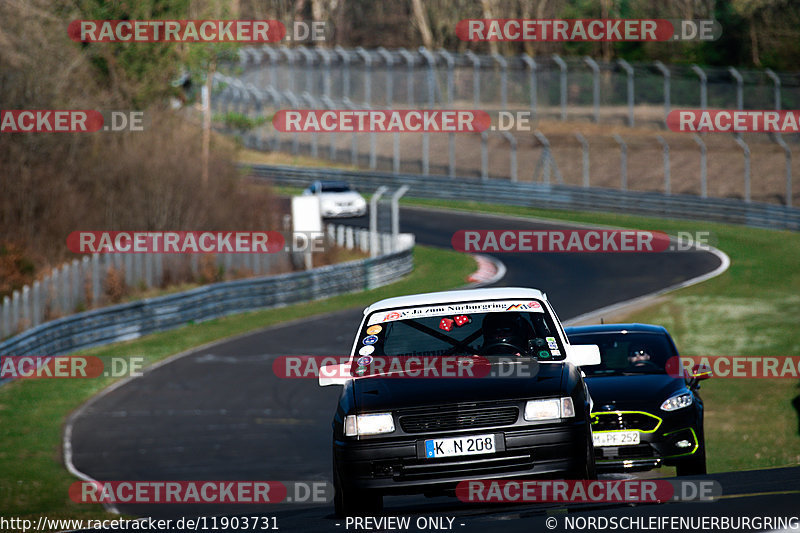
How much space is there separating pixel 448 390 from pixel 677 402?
11.3 ft

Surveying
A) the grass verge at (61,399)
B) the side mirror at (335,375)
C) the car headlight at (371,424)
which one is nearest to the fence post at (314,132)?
the grass verge at (61,399)

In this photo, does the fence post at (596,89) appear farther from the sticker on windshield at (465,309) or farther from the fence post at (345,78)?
the sticker on windshield at (465,309)

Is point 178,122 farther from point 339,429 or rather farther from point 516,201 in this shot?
point 339,429

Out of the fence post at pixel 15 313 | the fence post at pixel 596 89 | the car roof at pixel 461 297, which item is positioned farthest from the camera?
the fence post at pixel 596 89

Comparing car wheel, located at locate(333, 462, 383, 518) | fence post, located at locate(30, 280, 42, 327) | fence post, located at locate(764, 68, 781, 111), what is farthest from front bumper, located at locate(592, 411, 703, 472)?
fence post, located at locate(764, 68, 781, 111)

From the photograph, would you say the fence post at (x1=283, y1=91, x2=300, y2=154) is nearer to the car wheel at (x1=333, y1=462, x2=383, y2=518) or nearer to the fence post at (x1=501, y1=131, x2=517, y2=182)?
the fence post at (x1=501, y1=131, x2=517, y2=182)

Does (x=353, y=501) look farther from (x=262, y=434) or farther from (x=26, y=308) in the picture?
(x=26, y=308)

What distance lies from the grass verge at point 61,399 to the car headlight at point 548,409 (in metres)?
6.09

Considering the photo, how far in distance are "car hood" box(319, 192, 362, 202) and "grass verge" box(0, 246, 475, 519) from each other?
881 cm

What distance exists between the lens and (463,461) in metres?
7.60

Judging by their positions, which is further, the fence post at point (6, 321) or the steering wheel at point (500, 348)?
the fence post at point (6, 321)

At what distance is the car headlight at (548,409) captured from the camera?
25.1ft

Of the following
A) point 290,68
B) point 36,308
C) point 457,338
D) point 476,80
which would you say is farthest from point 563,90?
point 457,338

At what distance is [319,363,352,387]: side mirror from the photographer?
8.23 meters
